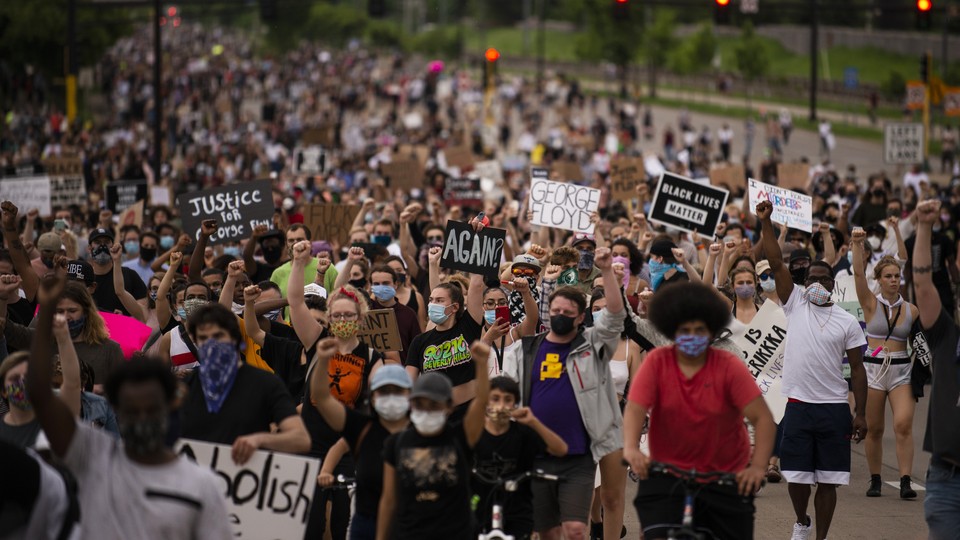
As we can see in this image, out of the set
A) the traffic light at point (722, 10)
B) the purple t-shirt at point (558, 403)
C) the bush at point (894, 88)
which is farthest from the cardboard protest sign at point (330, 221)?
the bush at point (894, 88)

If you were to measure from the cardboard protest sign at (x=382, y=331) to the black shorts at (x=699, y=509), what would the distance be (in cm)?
348

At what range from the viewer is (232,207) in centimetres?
1584

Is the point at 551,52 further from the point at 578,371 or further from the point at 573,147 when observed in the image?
the point at 578,371

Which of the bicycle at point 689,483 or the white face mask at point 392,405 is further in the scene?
the white face mask at point 392,405

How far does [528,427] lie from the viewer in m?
8.12

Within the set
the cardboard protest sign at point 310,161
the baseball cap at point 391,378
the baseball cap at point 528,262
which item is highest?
the baseball cap at point 391,378

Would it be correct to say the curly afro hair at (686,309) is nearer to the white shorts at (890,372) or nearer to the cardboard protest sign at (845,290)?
the white shorts at (890,372)

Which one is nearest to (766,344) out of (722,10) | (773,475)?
(773,475)

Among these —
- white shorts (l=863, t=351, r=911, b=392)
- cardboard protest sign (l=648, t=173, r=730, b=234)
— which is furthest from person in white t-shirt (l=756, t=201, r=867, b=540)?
cardboard protest sign (l=648, t=173, r=730, b=234)

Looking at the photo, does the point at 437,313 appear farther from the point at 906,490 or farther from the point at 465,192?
the point at 465,192

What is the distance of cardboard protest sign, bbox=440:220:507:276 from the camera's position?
11.3 meters

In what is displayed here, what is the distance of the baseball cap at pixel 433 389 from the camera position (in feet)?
23.0

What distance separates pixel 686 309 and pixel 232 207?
9254mm

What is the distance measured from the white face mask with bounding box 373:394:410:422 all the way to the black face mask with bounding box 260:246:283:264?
6.85 m
